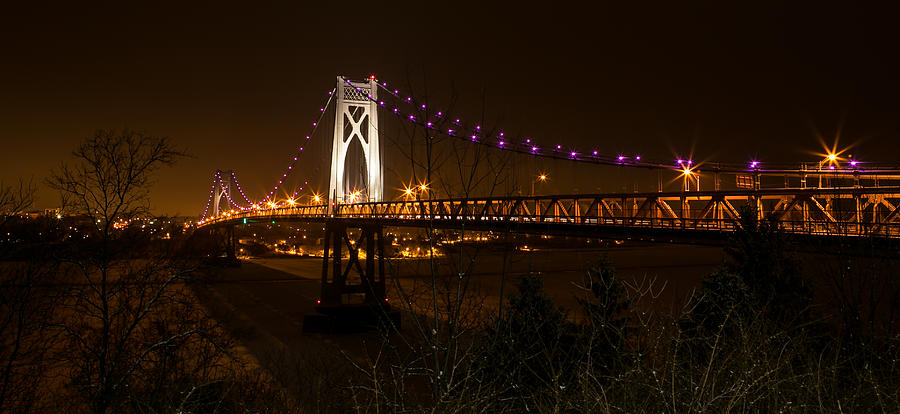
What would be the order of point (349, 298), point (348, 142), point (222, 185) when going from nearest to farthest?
point (349, 298), point (348, 142), point (222, 185)

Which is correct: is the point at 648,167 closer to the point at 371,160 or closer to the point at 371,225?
the point at 371,225

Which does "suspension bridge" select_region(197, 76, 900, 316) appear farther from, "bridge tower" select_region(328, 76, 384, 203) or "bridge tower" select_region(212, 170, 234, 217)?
"bridge tower" select_region(212, 170, 234, 217)

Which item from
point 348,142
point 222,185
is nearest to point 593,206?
point 348,142

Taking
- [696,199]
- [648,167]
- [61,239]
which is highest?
[648,167]

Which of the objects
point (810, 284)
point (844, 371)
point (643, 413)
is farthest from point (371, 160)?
point (643, 413)

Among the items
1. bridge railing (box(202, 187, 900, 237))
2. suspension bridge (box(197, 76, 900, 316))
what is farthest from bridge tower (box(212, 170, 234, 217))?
bridge railing (box(202, 187, 900, 237))

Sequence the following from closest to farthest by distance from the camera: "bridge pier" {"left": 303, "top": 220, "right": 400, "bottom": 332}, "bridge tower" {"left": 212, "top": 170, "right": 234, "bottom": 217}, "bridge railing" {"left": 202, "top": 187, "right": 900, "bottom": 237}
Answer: "bridge railing" {"left": 202, "top": 187, "right": 900, "bottom": 237} → "bridge pier" {"left": 303, "top": 220, "right": 400, "bottom": 332} → "bridge tower" {"left": 212, "top": 170, "right": 234, "bottom": 217}

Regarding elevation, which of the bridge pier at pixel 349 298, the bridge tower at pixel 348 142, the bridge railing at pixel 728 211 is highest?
the bridge tower at pixel 348 142

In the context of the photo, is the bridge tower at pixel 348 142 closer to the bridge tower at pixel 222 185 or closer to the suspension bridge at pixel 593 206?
the suspension bridge at pixel 593 206

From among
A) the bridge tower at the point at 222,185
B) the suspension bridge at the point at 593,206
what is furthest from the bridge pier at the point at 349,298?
the bridge tower at the point at 222,185

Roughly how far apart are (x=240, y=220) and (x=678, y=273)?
43.7 metres

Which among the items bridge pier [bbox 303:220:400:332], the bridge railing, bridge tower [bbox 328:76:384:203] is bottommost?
bridge pier [bbox 303:220:400:332]

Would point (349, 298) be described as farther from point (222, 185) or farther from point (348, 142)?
point (222, 185)

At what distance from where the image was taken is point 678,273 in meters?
52.7
